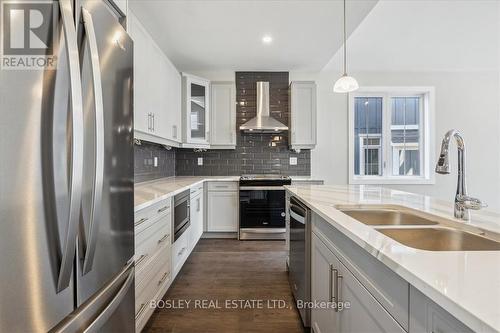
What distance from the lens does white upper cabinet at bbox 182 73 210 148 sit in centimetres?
378

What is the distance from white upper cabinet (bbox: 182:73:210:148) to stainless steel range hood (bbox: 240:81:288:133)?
61cm

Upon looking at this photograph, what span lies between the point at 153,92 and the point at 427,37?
11.1 ft

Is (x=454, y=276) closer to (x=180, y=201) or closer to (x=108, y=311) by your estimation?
(x=108, y=311)

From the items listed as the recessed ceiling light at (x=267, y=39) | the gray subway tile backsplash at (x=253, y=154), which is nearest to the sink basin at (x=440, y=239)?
the recessed ceiling light at (x=267, y=39)

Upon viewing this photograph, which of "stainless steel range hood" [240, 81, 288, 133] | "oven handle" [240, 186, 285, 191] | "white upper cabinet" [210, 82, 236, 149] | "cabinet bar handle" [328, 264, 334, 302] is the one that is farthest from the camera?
"white upper cabinet" [210, 82, 236, 149]

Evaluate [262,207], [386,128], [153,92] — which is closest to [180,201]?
[153,92]

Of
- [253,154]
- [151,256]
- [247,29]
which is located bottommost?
[151,256]

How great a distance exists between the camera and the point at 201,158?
430 centimetres

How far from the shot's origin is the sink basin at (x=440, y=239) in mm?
966

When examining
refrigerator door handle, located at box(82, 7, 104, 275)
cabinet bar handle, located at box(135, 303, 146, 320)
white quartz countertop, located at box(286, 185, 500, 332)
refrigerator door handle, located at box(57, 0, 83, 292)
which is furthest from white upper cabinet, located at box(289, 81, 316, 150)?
refrigerator door handle, located at box(57, 0, 83, 292)

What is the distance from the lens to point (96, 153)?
808 mm

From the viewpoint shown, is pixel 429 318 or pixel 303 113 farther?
pixel 303 113

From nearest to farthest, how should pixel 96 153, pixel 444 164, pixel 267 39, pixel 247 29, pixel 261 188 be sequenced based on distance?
pixel 96 153
pixel 444 164
pixel 247 29
pixel 267 39
pixel 261 188

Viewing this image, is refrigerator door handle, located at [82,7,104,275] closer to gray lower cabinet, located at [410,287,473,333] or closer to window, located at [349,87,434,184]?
gray lower cabinet, located at [410,287,473,333]
